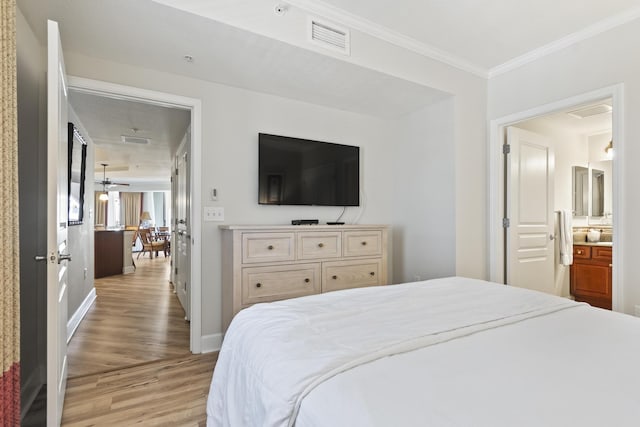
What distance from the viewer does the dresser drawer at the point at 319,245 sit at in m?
2.72

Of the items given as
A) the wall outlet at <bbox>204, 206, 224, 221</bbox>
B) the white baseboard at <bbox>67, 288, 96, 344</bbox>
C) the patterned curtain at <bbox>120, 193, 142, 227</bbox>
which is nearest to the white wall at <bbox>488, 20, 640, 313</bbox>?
the wall outlet at <bbox>204, 206, 224, 221</bbox>

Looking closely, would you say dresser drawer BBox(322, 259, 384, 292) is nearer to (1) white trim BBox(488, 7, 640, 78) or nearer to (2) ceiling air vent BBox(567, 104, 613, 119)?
(1) white trim BBox(488, 7, 640, 78)

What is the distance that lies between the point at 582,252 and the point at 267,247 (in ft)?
13.6

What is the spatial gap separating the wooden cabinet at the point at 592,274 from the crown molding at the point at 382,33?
2.77 metres

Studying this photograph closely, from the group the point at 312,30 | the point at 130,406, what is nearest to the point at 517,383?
the point at 130,406

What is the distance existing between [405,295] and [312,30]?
188 centimetres

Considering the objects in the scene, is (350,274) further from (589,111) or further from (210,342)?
(589,111)

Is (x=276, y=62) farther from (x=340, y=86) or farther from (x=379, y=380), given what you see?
(x=379, y=380)

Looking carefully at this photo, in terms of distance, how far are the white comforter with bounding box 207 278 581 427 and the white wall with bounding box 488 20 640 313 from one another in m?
1.33

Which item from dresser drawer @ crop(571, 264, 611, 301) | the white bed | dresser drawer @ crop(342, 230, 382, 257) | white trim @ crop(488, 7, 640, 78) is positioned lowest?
dresser drawer @ crop(571, 264, 611, 301)

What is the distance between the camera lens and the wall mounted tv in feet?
9.86

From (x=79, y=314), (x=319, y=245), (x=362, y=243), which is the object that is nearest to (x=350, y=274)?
(x=362, y=243)

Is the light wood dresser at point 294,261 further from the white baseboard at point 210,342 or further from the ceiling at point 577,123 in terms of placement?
the ceiling at point 577,123

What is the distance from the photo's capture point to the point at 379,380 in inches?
30.6
